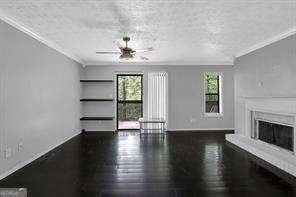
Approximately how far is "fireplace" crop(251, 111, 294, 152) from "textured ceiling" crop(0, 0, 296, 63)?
1.64 meters

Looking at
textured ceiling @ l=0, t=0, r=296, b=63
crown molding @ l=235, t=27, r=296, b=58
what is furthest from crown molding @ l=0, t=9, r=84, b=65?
crown molding @ l=235, t=27, r=296, b=58

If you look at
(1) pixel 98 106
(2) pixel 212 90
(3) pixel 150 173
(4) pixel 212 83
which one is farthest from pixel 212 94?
(3) pixel 150 173

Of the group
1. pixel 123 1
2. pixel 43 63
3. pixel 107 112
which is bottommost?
pixel 107 112

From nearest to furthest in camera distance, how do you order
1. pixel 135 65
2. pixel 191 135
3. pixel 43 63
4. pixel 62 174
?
1. pixel 62 174
2. pixel 43 63
3. pixel 191 135
4. pixel 135 65

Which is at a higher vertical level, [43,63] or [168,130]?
[43,63]

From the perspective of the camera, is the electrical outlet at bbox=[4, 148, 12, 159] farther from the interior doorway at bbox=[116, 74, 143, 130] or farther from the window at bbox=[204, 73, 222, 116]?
the window at bbox=[204, 73, 222, 116]

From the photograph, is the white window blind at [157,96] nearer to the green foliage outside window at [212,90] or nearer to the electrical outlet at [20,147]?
the green foliage outside window at [212,90]

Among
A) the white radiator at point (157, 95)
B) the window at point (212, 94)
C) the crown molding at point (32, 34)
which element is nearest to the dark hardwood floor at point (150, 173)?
the crown molding at point (32, 34)

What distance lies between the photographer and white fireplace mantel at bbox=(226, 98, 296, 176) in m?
4.15

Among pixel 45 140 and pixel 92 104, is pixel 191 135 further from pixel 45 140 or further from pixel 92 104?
pixel 45 140

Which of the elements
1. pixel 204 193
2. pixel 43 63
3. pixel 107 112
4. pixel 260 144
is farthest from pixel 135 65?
pixel 204 193

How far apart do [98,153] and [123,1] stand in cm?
331

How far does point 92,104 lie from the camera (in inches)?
339

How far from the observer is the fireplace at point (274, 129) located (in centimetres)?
467
